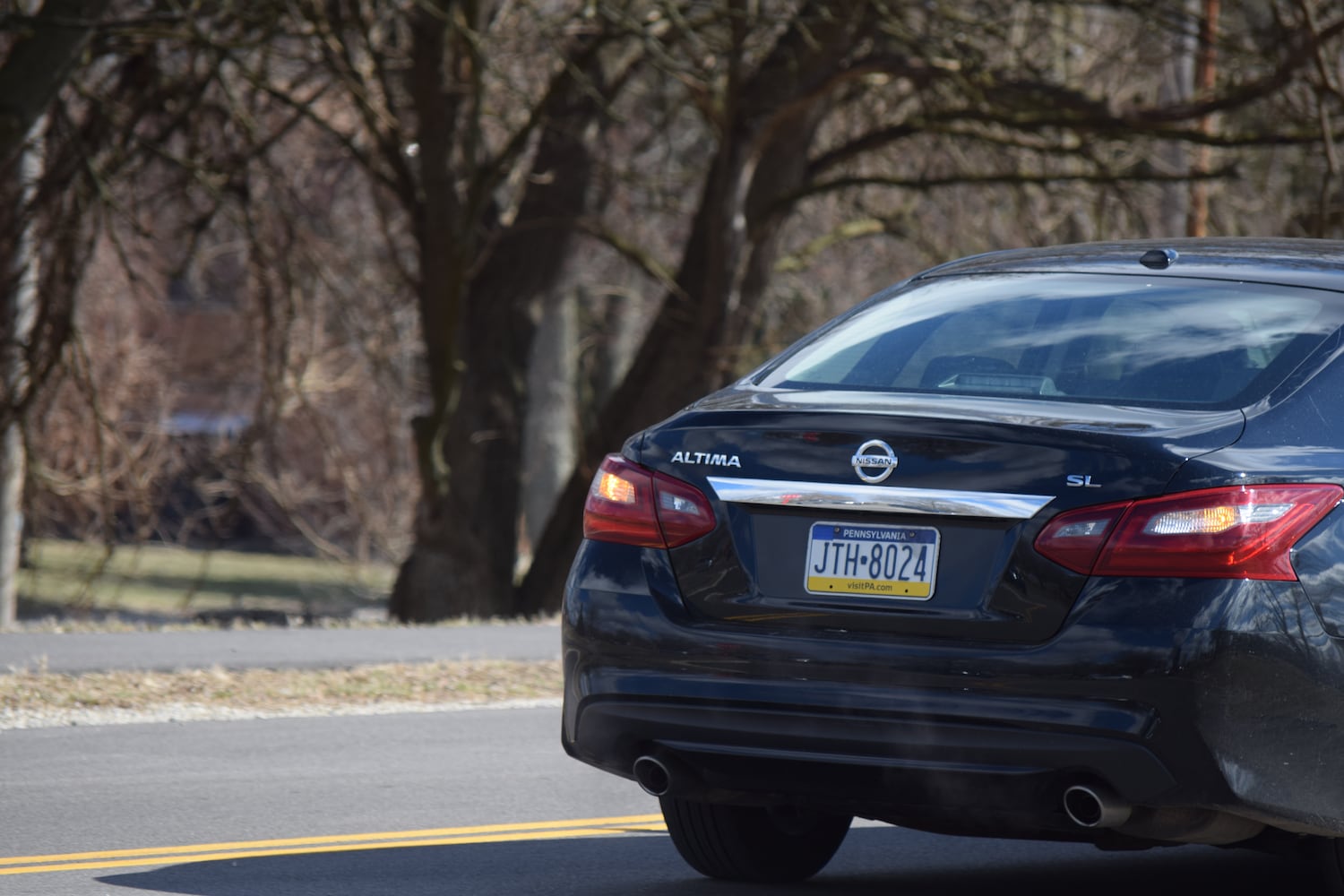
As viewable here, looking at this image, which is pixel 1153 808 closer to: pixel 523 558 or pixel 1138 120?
pixel 1138 120

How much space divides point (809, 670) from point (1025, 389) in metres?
0.95

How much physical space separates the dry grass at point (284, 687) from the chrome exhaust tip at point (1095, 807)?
209 inches

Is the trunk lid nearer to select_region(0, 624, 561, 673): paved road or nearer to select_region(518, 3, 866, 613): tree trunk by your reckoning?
select_region(0, 624, 561, 673): paved road

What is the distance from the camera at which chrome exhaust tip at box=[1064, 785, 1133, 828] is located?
169 inches

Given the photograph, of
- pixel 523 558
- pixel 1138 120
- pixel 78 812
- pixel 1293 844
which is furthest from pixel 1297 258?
pixel 523 558

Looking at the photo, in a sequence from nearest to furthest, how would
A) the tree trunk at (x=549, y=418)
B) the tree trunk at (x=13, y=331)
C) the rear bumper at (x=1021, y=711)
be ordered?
1. the rear bumper at (x=1021, y=711)
2. the tree trunk at (x=13, y=331)
3. the tree trunk at (x=549, y=418)

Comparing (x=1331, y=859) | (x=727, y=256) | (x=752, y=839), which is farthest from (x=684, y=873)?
(x=727, y=256)

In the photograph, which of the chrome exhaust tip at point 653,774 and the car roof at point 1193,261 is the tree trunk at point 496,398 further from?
the chrome exhaust tip at point 653,774

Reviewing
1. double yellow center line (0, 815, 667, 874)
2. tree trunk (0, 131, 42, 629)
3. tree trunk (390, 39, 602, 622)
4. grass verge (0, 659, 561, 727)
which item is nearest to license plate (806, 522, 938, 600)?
double yellow center line (0, 815, 667, 874)

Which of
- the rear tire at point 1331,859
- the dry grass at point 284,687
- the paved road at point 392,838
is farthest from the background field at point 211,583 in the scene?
the rear tire at point 1331,859

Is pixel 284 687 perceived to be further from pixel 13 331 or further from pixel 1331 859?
pixel 13 331

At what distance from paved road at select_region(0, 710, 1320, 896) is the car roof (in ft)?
5.73

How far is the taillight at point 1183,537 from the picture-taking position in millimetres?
4273

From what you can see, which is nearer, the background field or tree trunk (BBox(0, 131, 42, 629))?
tree trunk (BBox(0, 131, 42, 629))
